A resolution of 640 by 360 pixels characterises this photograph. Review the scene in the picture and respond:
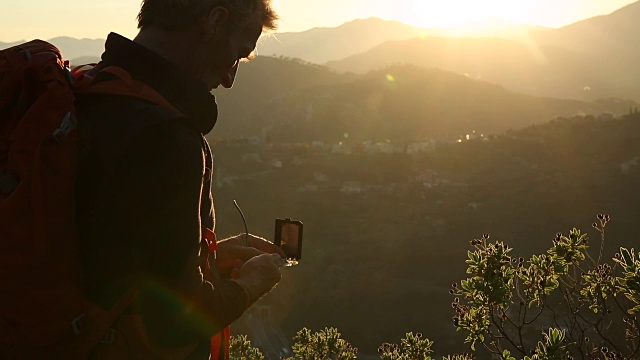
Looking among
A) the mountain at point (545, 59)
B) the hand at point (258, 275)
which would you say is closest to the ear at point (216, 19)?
the hand at point (258, 275)

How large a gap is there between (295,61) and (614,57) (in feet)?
306

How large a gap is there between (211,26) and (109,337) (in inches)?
37.8

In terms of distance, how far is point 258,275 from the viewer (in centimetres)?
212

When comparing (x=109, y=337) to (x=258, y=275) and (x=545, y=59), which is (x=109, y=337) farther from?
(x=545, y=59)

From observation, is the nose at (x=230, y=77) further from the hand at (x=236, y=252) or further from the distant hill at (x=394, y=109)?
the distant hill at (x=394, y=109)

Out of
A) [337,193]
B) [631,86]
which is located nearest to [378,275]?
[337,193]

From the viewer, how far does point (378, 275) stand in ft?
138

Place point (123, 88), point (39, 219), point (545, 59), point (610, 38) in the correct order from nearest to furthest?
point (39, 219) < point (123, 88) < point (545, 59) < point (610, 38)

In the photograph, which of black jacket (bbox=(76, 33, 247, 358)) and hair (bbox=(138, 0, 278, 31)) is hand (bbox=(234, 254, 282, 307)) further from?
hair (bbox=(138, 0, 278, 31))

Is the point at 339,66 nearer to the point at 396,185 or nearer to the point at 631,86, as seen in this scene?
the point at 631,86

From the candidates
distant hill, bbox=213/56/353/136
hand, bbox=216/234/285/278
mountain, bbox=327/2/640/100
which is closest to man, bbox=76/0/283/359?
hand, bbox=216/234/285/278

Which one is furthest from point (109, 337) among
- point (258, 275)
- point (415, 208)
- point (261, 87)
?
point (261, 87)

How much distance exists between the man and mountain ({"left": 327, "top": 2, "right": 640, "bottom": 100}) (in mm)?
144677

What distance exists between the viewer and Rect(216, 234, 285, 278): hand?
7.72 ft
